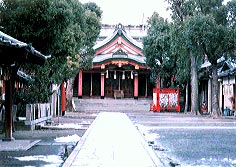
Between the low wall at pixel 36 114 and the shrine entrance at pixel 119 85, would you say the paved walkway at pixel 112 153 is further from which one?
the shrine entrance at pixel 119 85

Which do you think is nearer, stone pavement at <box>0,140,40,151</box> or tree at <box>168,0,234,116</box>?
stone pavement at <box>0,140,40,151</box>

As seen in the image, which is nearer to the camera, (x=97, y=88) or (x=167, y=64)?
(x=167, y=64)

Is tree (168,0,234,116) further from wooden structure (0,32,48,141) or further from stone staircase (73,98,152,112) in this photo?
wooden structure (0,32,48,141)

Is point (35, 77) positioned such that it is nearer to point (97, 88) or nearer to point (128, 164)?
point (128, 164)

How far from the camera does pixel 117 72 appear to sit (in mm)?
50438

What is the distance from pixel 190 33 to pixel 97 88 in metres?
23.8

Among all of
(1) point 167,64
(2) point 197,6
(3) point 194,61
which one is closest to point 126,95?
(1) point 167,64

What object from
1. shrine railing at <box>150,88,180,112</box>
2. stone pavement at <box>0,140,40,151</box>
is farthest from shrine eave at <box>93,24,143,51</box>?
stone pavement at <box>0,140,40,151</box>

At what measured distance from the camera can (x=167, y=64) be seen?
41250mm

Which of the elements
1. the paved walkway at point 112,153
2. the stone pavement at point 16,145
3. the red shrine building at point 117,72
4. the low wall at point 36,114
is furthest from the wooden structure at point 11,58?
the red shrine building at point 117,72

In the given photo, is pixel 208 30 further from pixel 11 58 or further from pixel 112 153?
pixel 112 153

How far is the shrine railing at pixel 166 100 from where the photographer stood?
4172 cm

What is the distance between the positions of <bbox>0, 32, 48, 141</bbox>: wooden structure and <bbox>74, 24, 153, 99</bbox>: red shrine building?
33.4m

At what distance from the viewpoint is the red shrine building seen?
1891 inches
